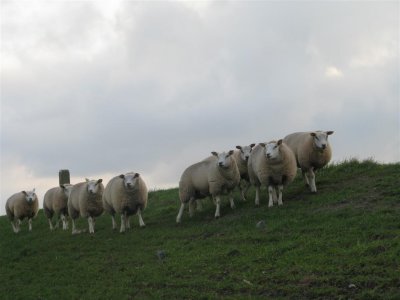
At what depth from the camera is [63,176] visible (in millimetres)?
28484

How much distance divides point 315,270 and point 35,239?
13572 mm

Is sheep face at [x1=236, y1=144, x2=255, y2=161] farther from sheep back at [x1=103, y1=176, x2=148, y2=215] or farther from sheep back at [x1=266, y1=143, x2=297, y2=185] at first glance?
sheep back at [x1=103, y1=176, x2=148, y2=215]

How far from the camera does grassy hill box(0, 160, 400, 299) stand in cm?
1024

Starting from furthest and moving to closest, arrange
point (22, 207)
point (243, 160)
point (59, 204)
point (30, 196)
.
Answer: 1. point (30, 196)
2. point (22, 207)
3. point (59, 204)
4. point (243, 160)

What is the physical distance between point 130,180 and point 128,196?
1.86 ft

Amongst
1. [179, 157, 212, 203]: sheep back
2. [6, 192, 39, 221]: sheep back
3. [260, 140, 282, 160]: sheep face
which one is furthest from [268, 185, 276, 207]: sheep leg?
[6, 192, 39, 221]: sheep back

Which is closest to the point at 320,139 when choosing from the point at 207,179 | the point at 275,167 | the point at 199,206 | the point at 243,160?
the point at 275,167

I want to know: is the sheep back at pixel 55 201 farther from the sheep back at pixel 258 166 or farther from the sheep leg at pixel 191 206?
the sheep back at pixel 258 166

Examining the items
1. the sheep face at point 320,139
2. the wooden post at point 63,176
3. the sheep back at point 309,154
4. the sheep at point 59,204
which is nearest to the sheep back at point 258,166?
the sheep back at point 309,154

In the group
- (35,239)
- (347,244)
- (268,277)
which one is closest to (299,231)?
(347,244)

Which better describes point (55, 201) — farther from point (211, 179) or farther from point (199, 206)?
point (211, 179)

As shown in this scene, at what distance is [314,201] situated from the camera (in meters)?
16.2

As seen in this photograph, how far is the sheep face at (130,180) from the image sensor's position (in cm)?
1972

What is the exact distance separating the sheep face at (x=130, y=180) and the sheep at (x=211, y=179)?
1.62m
